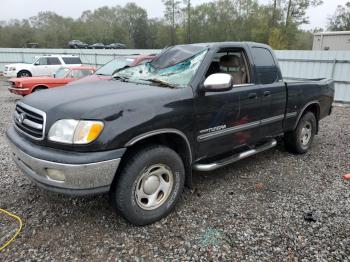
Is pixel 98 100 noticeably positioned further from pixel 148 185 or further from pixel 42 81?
pixel 42 81

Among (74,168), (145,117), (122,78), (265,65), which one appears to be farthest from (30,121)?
(265,65)

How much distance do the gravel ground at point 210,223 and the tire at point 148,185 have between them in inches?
7.3

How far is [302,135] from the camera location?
5492mm

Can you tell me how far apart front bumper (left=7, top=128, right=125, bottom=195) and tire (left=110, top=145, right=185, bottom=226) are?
194 millimetres

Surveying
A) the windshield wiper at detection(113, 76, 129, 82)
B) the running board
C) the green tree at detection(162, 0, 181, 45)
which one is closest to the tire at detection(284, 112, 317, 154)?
the running board

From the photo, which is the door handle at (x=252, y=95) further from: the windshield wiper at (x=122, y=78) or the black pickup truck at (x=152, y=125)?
the windshield wiper at (x=122, y=78)

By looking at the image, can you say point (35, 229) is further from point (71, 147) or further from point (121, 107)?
point (121, 107)

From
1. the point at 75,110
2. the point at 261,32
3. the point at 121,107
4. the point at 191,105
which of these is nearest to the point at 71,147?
the point at 75,110

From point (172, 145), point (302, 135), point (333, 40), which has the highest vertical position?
point (333, 40)

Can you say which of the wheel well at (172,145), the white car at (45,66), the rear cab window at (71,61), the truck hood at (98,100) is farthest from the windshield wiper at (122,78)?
the rear cab window at (71,61)

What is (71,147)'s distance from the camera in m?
2.60

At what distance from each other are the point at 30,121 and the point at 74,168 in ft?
2.70

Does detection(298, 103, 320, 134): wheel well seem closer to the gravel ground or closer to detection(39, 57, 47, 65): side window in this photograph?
the gravel ground

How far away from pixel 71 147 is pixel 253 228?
2037 millimetres
